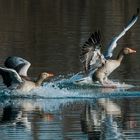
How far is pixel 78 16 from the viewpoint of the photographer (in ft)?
186

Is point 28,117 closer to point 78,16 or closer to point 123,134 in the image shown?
point 123,134

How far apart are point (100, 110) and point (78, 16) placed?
34945mm

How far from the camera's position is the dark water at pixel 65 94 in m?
19.3

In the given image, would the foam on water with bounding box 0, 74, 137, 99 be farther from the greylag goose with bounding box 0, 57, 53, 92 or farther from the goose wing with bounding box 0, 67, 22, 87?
the goose wing with bounding box 0, 67, 22, 87

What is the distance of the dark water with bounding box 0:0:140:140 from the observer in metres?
19.3

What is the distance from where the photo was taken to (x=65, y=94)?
2497cm

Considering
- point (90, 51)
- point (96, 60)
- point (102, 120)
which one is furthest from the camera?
point (96, 60)

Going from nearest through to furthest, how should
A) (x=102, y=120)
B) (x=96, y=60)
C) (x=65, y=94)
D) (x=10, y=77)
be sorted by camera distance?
1. (x=102, y=120)
2. (x=10, y=77)
3. (x=65, y=94)
4. (x=96, y=60)

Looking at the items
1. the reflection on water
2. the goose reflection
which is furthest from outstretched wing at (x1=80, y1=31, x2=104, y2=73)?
the goose reflection

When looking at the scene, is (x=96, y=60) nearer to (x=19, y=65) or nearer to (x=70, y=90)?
(x=70, y=90)

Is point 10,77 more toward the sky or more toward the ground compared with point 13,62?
more toward the ground

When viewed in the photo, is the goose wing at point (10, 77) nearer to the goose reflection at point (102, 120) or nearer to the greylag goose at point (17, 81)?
the greylag goose at point (17, 81)

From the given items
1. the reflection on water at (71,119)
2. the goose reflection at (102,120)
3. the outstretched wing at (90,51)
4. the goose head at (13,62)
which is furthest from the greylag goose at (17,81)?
the goose reflection at (102,120)

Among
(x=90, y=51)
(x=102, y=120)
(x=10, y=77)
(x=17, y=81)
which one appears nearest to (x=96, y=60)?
(x=90, y=51)
